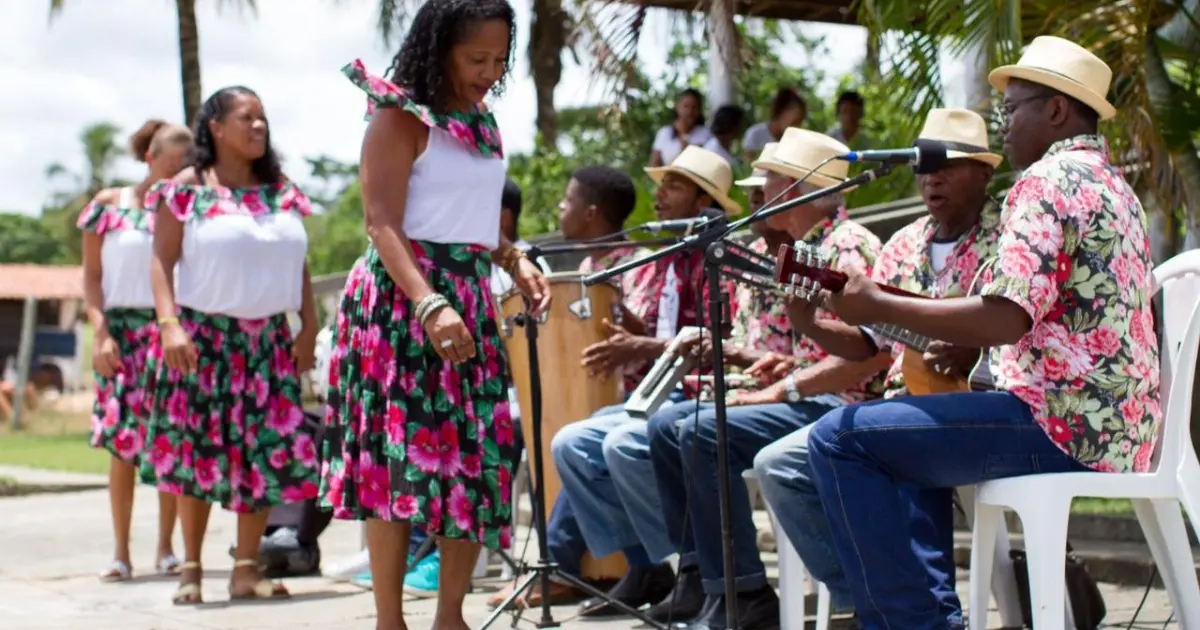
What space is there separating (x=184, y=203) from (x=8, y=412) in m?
23.8

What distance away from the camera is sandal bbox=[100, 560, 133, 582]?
7.48m

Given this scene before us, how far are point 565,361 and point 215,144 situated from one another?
173cm

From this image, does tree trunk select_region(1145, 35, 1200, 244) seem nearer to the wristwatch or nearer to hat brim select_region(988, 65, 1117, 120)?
the wristwatch

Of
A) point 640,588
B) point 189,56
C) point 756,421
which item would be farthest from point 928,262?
point 189,56

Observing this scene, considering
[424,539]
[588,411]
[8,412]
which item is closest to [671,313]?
[588,411]

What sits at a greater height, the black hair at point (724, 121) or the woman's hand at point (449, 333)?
the black hair at point (724, 121)

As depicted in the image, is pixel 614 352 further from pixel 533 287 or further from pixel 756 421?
pixel 533 287

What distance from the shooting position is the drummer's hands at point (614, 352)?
5965 millimetres

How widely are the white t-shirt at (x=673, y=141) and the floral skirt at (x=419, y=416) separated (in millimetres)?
7270

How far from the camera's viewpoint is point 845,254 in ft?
17.4

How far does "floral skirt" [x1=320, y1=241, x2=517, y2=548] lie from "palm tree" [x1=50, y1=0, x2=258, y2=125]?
45.7ft

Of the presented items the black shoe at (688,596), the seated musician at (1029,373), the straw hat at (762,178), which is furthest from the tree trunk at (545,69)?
the seated musician at (1029,373)

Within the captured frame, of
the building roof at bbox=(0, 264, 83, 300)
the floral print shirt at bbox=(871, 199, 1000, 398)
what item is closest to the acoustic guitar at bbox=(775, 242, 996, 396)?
the floral print shirt at bbox=(871, 199, 1000, 398)

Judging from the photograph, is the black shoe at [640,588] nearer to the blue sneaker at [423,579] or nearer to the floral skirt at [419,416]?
the blue sneaker at [423,579]
